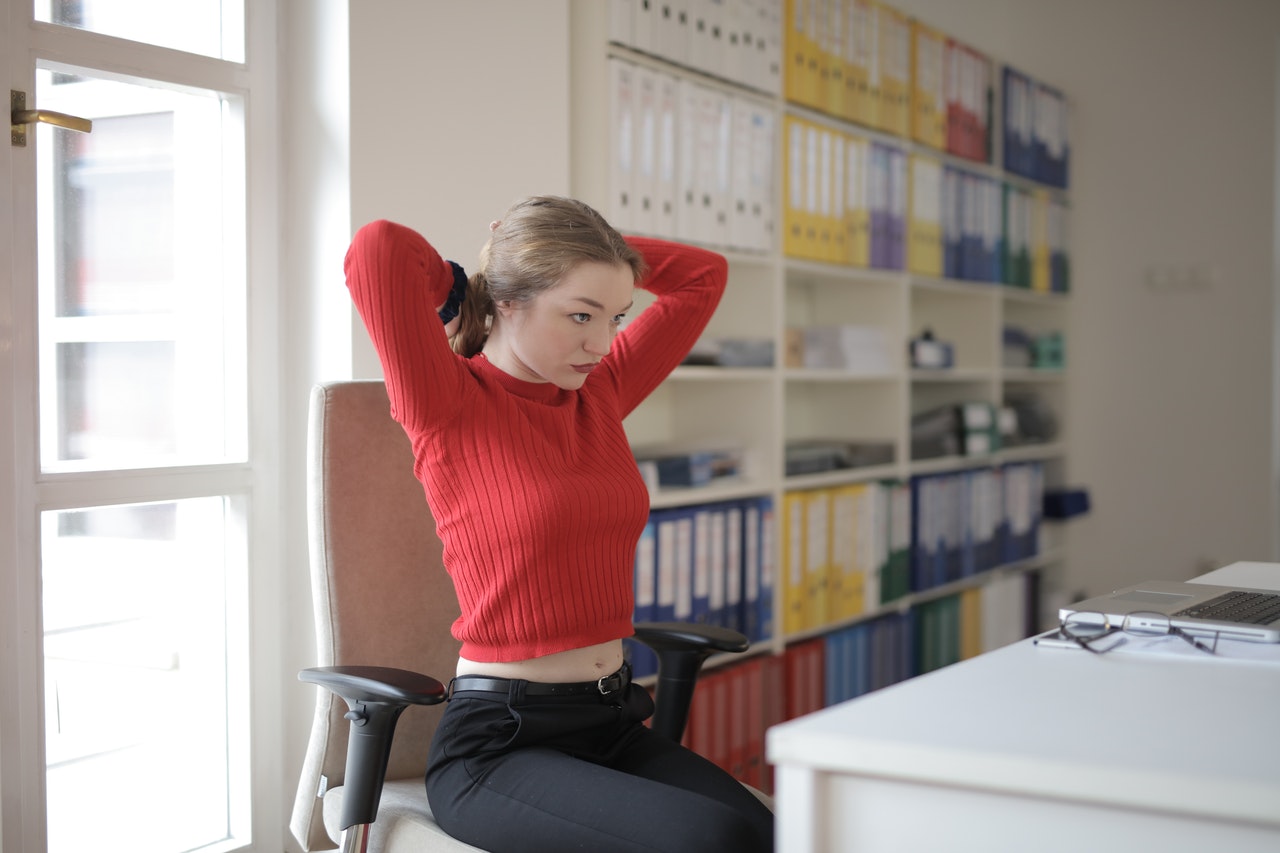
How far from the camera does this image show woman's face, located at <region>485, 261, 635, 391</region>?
1404mm

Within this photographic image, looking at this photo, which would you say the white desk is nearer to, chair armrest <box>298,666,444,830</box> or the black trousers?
the black trousers

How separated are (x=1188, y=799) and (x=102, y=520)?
1.71 metres

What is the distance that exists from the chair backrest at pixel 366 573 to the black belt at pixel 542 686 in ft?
0.42

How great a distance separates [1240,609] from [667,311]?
0.90 meters

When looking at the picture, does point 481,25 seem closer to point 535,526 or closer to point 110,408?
Answer: point 110,408

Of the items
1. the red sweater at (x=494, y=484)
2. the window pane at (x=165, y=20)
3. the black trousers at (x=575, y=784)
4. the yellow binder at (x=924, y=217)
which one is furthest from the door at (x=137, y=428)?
the yellow binder at (x=924, y=217)

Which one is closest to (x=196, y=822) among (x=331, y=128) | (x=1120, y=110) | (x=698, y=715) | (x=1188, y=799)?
(x=698, y=715)

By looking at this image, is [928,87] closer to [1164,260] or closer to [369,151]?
[1164,260]

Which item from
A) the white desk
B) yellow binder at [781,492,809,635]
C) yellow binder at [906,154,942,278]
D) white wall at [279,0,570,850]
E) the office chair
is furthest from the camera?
yellow binder at [906,154,942,278]

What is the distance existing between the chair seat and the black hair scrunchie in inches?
23.8

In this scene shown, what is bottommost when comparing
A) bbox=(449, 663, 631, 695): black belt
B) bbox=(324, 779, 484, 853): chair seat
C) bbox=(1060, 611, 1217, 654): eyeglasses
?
bbox=(324, 779, 484, 853): chair seat

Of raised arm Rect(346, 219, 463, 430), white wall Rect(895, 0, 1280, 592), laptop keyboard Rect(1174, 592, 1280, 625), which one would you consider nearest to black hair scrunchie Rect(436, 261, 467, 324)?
raised arm Rect(346, 219, 463, 430)

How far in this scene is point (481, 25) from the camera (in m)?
2.16

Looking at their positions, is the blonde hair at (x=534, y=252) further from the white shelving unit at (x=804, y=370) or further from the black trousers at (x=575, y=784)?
the white shelving unit at (x=804, y=370)
